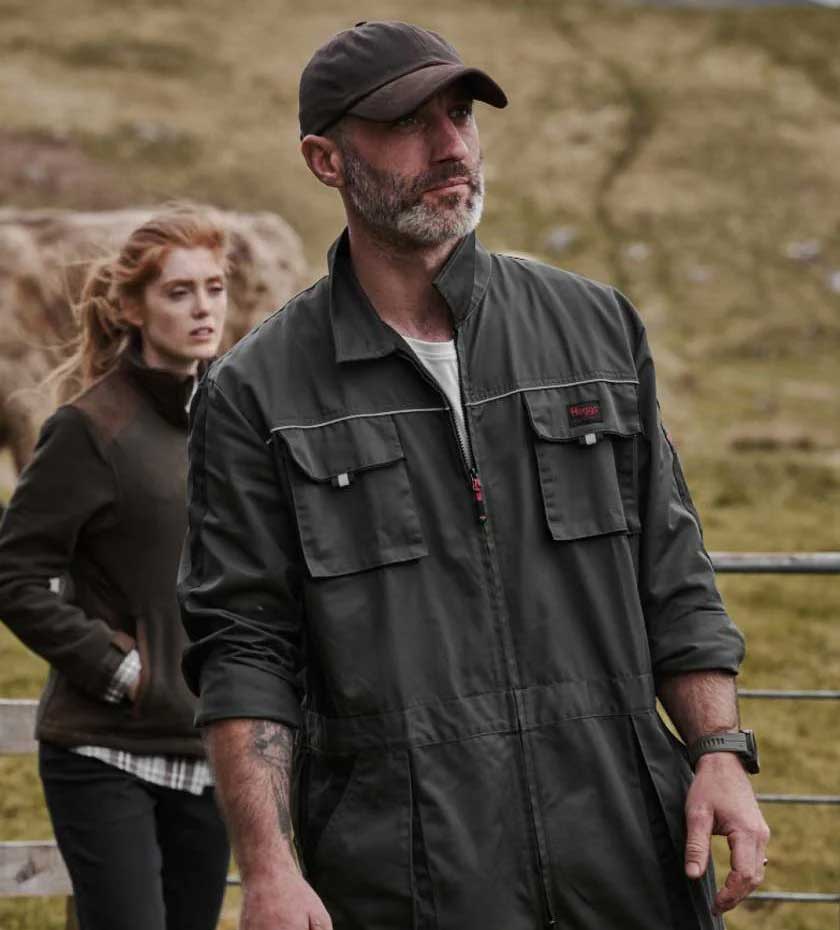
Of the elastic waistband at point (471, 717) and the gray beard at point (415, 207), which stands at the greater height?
the gray beard at point (415, 207)

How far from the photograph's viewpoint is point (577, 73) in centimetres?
5744

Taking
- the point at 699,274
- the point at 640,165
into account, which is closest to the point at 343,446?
the point at 699,274

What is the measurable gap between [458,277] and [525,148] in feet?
164

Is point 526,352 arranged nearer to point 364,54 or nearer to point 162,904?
point 364,54

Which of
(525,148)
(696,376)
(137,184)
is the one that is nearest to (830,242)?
(525,148)

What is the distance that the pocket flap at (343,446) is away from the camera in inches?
102

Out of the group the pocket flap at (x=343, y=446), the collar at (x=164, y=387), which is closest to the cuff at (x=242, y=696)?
the pocket flap at (x=343, y=446)

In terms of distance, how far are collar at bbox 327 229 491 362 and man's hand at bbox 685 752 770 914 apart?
89cm

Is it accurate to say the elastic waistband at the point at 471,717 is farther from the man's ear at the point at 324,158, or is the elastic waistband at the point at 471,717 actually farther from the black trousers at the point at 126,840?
the black trousers at the point at 126,840

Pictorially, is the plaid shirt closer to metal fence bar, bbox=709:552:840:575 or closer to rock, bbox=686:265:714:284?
metal fence bar, bbox=709:552:840:575

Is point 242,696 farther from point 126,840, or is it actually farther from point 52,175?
point 52,175

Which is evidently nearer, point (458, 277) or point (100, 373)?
point (458, 277)

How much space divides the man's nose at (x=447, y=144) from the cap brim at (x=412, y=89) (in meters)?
0.08

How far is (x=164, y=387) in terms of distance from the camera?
13.2ft
